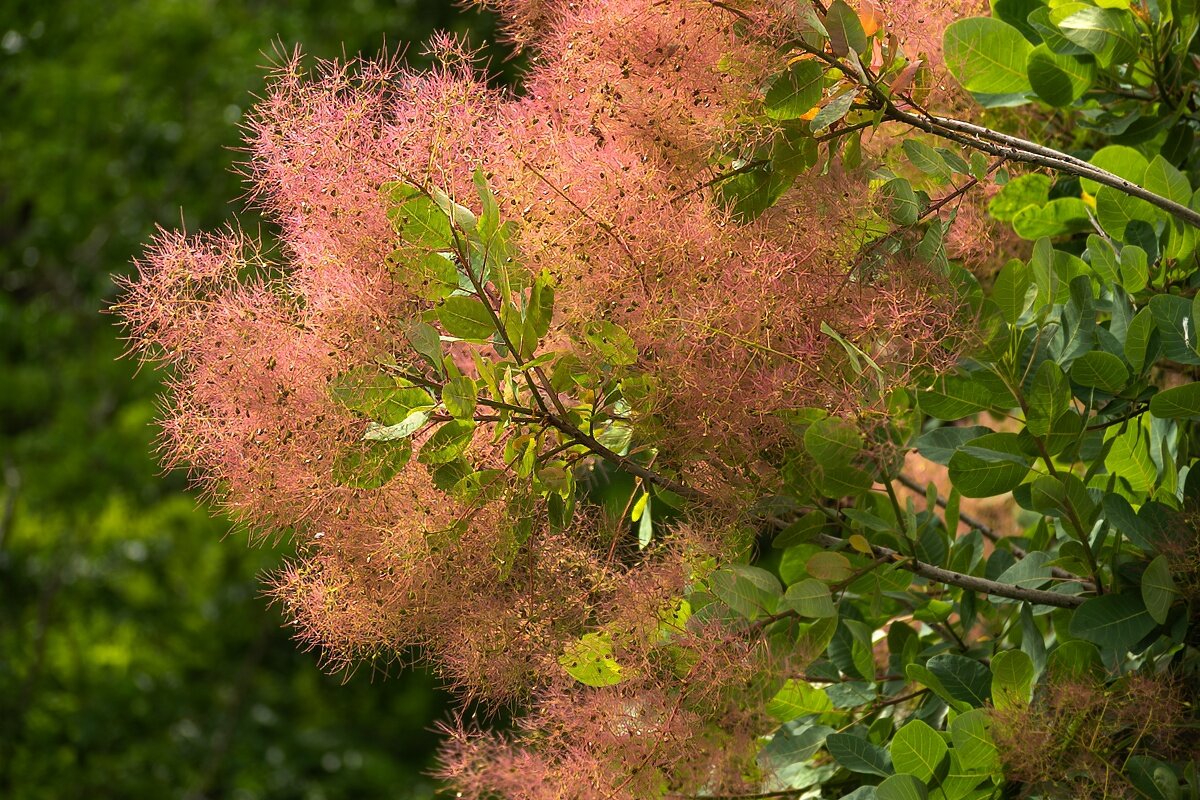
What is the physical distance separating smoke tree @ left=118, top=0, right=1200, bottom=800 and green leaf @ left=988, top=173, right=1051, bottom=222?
0.27 metres

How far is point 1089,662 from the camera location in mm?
1550

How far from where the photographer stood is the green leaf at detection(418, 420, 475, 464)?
1328mm

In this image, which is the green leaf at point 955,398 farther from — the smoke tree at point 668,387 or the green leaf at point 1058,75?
the green leaf at point 1058,75

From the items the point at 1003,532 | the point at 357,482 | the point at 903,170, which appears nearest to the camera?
the point at 357,482

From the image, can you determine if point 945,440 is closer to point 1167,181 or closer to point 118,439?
point 1167,181

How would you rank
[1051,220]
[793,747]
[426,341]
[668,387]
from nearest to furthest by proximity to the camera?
[426,341] → [668,387] → [793,747] → [1051,220]

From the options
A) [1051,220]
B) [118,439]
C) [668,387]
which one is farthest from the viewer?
[118,439]

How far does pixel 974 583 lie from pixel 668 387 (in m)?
0.42

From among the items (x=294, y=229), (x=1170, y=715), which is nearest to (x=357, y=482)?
(x=294, y=229)

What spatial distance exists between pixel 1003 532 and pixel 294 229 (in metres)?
1.63

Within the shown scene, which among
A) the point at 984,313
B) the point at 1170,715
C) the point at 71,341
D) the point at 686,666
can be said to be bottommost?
the point at 71,341

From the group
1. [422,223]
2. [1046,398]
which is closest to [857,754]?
[1046,398]

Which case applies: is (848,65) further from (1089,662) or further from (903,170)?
(1089,662)

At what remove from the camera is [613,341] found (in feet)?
4.53
